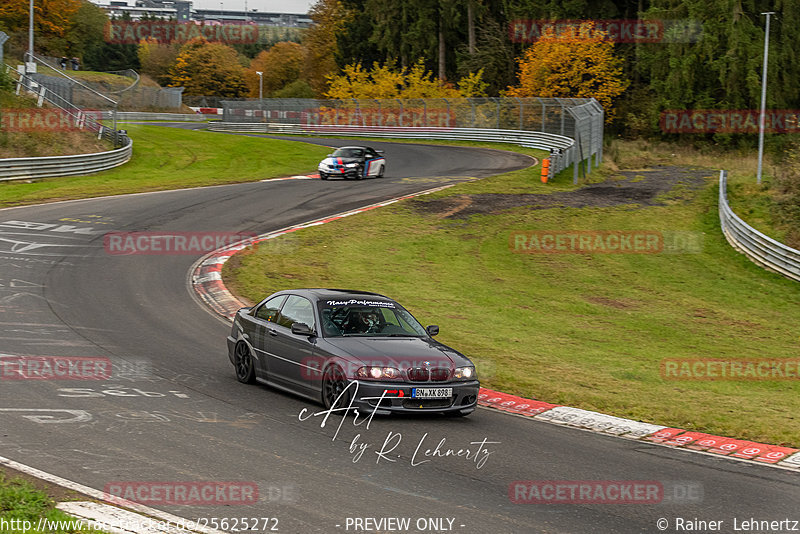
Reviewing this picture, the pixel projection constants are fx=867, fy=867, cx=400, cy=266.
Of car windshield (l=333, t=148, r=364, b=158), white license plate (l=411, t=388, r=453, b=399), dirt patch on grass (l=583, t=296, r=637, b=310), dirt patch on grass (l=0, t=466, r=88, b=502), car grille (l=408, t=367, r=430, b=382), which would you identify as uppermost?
car windshield (l=333, t=148, r=364, b=158)

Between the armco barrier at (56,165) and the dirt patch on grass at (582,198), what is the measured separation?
15.3 metres

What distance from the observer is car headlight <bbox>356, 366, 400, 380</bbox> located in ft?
32.6

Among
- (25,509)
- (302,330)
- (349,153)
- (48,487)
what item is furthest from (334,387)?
(349,153)


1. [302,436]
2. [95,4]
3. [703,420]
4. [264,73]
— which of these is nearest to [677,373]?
[703,420]

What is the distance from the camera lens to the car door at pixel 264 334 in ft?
37.5

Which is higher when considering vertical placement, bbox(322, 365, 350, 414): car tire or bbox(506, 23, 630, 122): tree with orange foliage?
bbox(506, 23, 630, 122): tree with orange foliage

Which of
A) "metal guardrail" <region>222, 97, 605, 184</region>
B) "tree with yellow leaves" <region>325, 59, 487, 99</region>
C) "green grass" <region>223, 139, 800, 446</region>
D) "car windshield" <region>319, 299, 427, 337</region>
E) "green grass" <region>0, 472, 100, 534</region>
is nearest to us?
"green grass" <region>0, 472, 100, 534</region>

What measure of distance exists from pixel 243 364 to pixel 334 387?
7.21 ft

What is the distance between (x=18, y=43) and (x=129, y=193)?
2625 inches

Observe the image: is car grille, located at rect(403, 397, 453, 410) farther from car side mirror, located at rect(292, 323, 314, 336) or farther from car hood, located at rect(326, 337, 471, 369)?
car side mirror, located at rect(292, 323, 314, 336)

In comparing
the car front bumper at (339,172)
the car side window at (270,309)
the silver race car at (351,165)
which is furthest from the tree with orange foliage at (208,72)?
the car side window at (270,309)

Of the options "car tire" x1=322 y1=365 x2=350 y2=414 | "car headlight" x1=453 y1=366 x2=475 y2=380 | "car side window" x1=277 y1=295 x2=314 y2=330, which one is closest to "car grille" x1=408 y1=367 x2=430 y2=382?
"car headlight" x1=453 y1=366 x2=475 y2=380

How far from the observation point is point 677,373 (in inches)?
575

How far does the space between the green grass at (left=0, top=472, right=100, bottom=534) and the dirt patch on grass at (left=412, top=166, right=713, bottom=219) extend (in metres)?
A: 23.3
